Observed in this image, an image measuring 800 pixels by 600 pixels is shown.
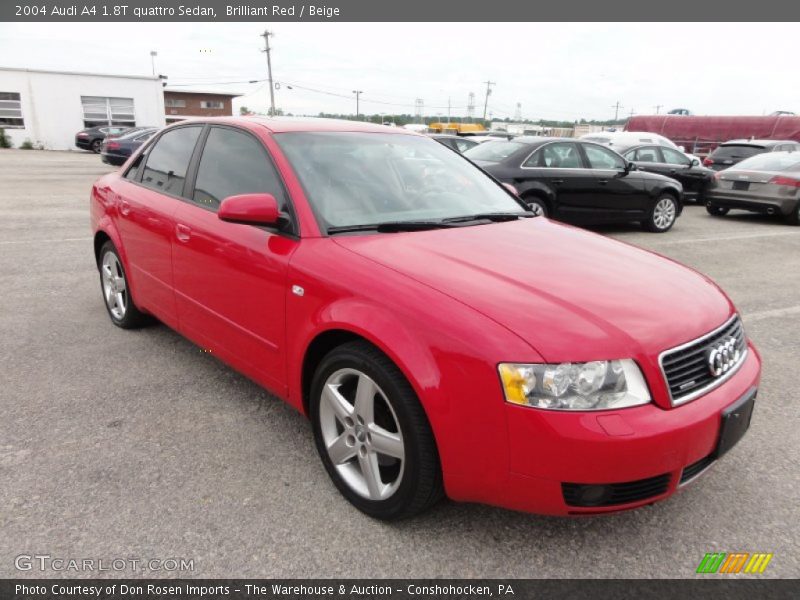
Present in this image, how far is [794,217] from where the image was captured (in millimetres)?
11180

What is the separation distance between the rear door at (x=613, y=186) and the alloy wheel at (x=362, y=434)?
739cm

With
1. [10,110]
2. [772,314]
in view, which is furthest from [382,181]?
[10,110]

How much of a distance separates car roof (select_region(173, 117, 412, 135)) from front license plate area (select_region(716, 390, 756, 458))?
239 cm

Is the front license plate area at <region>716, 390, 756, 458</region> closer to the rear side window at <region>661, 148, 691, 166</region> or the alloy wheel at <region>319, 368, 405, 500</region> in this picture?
the alloy wheel at <region>319, 368, 405, 500</region>

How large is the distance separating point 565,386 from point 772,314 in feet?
14.5

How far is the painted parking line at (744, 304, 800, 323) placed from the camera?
5.19 m

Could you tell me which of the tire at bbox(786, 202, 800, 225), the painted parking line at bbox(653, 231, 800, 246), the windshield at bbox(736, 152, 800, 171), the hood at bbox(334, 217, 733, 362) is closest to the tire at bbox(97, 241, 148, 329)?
the hood at bbox(334, 217, 733, 362)

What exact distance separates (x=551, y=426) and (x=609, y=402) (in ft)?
0.73

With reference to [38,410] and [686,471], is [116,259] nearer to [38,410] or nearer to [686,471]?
[38,410]

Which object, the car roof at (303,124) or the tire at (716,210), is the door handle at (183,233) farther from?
the tire at (716,210)

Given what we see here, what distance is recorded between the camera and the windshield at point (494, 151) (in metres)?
8.80

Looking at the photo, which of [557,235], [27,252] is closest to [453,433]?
[557,235]

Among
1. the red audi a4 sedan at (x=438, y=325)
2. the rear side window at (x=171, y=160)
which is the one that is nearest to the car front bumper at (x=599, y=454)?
the red audi a4 sedan at (x=438, y=325)

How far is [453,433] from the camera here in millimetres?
2035
